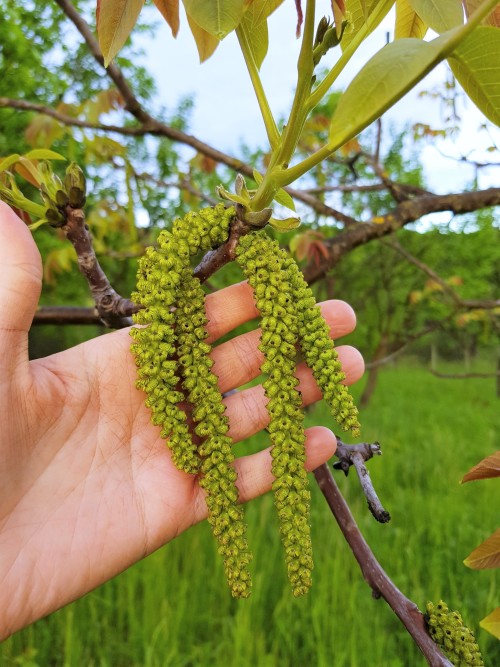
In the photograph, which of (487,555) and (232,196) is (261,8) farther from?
(487,555)

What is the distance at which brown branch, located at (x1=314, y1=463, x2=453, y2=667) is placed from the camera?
85cm

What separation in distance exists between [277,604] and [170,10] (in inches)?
82.5

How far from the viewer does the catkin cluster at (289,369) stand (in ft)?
2.70

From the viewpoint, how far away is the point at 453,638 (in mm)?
878

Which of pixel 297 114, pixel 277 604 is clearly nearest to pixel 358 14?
pixel 297 114

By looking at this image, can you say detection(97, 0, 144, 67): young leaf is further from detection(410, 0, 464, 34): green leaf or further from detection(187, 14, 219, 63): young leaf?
detection(410, 0, 464, 34): green leaf

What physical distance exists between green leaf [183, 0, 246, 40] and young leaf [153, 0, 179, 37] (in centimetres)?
30

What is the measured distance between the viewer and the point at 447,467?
13.2 feet

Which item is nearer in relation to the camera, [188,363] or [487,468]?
[487,468]

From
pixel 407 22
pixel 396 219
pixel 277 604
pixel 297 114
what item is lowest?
pixel 277 604

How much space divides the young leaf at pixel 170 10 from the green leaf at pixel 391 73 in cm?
50

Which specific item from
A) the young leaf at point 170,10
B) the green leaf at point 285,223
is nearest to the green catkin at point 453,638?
the green leaf at point 285,223

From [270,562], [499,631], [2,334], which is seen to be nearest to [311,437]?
[499,631]

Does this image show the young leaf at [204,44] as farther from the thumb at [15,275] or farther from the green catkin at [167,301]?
the thumb at [15,275]
